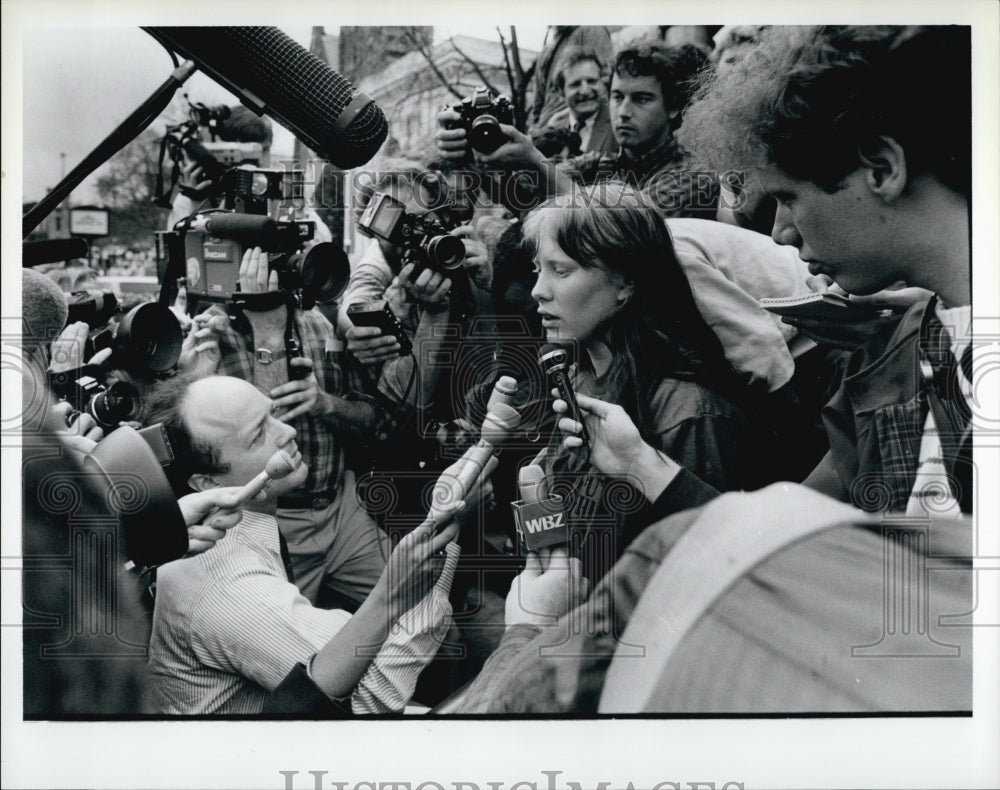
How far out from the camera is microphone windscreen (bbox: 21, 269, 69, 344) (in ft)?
12.5

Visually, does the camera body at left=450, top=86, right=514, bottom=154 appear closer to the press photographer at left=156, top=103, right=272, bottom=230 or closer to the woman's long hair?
the woman's long hair

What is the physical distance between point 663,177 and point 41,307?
2282 mm

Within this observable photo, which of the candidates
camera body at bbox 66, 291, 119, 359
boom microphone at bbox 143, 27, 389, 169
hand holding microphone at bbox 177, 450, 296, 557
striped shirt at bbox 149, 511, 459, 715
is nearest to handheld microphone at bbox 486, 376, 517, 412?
striped shirt at bbox 149, 511, 459, 715

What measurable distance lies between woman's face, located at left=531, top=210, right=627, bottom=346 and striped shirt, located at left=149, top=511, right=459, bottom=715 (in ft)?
2.90

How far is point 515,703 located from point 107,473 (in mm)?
1671

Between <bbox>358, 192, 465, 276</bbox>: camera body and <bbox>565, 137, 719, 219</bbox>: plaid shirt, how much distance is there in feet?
1.68

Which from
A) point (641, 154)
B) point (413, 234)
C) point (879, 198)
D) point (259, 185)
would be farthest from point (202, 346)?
point (879, 198)

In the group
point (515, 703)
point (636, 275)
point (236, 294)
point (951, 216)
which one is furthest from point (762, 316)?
point (236, 294)

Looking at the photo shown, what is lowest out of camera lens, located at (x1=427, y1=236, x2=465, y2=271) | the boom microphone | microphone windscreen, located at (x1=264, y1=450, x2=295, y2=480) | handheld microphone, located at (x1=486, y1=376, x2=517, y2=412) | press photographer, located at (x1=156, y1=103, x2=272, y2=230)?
microphone windscreen, located at (x1=264, y1=450, x2=295, y2=480)

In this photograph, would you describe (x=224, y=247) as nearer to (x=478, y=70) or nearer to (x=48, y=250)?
(x=48, y=250)

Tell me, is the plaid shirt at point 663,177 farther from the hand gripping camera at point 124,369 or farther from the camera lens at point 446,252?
the hand gripping camera at point 124,369

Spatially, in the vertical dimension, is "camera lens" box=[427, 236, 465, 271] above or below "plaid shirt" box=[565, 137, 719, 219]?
below

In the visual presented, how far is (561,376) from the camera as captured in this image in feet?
12.4

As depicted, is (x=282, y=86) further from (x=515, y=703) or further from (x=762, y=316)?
(x=515, y=703)
